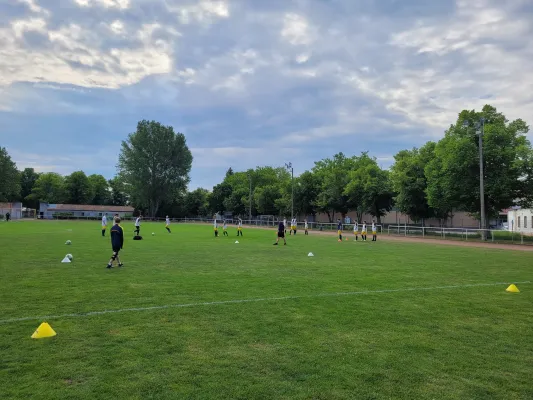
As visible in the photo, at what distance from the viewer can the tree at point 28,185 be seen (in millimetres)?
115156

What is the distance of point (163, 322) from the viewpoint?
678 cm

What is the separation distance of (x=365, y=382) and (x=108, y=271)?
396 inches

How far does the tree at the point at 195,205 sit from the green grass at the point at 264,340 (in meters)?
A: 90.9

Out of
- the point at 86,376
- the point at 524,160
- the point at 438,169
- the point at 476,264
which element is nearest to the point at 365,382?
the point at 86,376

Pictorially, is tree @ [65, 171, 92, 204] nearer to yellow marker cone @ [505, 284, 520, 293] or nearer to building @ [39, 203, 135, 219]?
building @ [39, 203, 135, 219]

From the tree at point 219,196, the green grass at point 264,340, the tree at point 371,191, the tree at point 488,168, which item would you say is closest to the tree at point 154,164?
the tree at point 219,196

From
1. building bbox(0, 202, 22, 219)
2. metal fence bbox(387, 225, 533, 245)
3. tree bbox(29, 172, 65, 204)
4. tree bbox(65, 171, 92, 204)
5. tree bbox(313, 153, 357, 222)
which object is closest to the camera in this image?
metal fence bbox(387, 225, 533, 245)

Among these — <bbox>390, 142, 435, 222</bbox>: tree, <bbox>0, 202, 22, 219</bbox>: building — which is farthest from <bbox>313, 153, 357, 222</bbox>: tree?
<bbox>0, 202, 22, 219</bbox>: building

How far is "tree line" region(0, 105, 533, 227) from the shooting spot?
3303cm

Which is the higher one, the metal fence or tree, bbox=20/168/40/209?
tree, bbox=20/168/40/209

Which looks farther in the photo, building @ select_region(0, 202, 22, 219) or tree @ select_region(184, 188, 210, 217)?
tree @ select_region(184, 188, 210, 217)

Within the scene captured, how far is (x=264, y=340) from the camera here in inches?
231

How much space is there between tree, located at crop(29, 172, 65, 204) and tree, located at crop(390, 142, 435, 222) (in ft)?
316

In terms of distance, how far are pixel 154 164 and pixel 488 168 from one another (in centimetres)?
6671
